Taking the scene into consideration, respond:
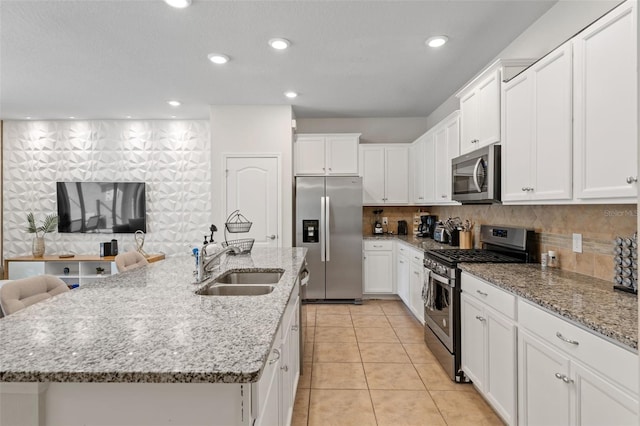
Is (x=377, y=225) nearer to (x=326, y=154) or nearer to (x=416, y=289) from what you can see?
(x=326, y=154)

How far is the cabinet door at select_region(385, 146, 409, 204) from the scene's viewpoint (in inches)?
196

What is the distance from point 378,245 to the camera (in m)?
4.81

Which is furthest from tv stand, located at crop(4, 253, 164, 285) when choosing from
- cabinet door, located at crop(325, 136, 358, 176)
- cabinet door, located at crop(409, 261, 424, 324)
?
cabinet door, located at crop(409, 261, 424, 324)

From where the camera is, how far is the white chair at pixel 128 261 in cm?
261

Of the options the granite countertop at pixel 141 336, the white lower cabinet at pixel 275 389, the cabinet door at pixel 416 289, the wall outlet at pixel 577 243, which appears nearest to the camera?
the granite countertop at pixel 141 336

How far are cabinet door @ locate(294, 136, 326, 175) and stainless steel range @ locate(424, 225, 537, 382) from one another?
2343 mm

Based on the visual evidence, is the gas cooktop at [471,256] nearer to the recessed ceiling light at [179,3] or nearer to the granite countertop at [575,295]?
the granite countertop at [575,295]

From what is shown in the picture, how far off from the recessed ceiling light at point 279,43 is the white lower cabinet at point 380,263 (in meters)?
2.88

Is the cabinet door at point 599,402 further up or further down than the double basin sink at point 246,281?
further down

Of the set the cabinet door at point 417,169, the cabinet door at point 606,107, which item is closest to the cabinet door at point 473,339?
the cabinet door at point 606,107

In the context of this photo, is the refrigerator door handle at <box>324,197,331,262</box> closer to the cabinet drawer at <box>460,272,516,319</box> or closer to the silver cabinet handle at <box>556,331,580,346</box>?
the cabinet drawer at <box>460,272,516,319</box>

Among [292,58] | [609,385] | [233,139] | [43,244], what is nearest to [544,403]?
[609,385]

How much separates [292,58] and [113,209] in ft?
12.8

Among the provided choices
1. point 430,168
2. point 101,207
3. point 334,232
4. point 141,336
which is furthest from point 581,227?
point 101,207
